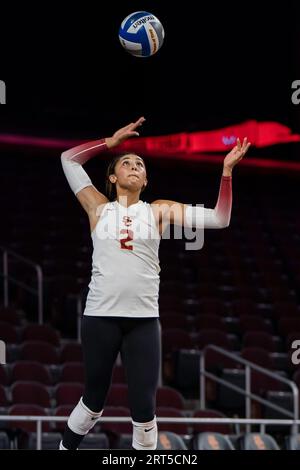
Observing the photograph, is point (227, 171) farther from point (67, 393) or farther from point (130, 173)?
point (67, 393)

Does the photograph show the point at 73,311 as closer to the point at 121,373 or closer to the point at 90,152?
the point at 121,373

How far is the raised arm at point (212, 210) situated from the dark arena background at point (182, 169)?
541cm

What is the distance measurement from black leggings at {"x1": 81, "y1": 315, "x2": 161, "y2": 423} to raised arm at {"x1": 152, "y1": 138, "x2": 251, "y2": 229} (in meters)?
0.50

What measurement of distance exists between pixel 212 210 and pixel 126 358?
791mm

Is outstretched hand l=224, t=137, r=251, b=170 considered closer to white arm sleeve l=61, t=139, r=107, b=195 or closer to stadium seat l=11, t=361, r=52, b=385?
white arm sleeve l=61, t=139, r=107, b=195

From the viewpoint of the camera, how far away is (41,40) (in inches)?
618

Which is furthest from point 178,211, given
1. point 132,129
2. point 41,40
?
point 41,40

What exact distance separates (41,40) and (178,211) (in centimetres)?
1096

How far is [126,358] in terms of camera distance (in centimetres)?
504

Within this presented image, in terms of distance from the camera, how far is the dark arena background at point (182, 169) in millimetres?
11281
